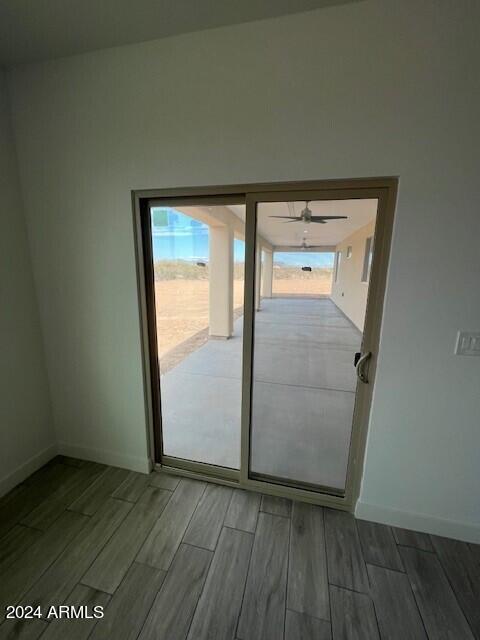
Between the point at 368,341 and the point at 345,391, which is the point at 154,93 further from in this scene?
the point at 345,391

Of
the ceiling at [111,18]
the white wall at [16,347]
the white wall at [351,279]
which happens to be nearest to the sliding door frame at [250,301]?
the white wall at [351,279]

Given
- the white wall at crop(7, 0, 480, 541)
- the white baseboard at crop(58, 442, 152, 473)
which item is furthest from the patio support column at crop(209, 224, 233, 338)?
the white baseboard at crop(58, 442, 152, 473)

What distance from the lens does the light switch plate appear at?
4.38 ft

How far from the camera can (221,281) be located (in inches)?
200

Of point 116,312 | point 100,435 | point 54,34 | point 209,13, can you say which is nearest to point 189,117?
point 209,13

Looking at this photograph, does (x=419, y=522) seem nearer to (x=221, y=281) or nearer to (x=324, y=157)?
(x=324, y=157)

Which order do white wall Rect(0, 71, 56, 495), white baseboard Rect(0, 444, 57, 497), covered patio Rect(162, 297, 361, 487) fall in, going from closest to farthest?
white wall Rect(0, 71, 56, 495), white baseboard Rect(0, 444, 57, 497), covered patio Rect(162, 297, 361, 487)

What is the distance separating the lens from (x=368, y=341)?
4.96ft

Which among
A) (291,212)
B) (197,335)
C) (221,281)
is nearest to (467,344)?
(291,212)

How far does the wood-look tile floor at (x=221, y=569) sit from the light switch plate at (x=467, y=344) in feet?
3.82

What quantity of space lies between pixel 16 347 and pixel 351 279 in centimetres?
417

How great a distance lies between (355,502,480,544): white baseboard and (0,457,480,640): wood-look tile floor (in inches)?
1.8

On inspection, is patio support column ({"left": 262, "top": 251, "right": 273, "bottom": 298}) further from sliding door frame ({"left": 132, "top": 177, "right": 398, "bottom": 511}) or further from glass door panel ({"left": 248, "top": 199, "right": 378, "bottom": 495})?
sliding door frame ({"left": 132, "top": 177, "right": 398, "bottom": 511})

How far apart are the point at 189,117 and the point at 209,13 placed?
42 cm
